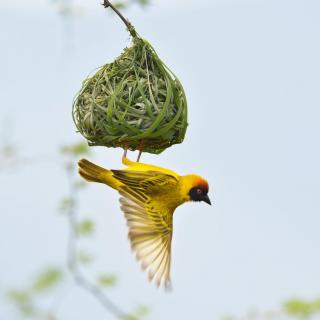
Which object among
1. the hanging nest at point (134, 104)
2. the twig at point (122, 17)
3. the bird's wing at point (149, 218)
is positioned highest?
the twig at point (122, 17)

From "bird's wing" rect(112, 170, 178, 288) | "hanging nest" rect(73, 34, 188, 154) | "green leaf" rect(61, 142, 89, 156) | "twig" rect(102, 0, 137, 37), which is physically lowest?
"bird's wing" rect(112, 170, 178, 288)

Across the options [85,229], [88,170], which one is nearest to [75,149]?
[85,229]

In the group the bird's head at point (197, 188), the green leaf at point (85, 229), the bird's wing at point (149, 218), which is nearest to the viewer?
the bird's wing at point (149, 218)

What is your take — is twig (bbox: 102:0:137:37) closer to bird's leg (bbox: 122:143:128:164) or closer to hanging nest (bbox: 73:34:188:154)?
hanging nest (bbox: 73:34:188:154)

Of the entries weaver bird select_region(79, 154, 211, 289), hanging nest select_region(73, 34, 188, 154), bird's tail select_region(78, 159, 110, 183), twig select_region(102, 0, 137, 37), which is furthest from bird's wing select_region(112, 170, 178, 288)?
twig select_region(102, 0, 137, 37)

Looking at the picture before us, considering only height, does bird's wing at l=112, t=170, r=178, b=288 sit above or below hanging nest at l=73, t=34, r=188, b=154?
below

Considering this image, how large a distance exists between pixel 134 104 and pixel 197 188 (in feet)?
1.83

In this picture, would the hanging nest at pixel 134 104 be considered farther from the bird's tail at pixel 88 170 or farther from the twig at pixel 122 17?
the bird's tail at pixel 88 170

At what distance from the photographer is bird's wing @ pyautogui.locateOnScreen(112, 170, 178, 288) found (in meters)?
3.56

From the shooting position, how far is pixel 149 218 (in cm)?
366

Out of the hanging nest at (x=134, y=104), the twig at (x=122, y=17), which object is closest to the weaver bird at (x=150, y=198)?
the hanging nest at (x=134, y=104)

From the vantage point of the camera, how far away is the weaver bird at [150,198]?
11.7 ft

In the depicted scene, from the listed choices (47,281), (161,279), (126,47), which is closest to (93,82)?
(126,47)

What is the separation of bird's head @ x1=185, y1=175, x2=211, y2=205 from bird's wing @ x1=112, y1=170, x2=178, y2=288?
0.09 meters
